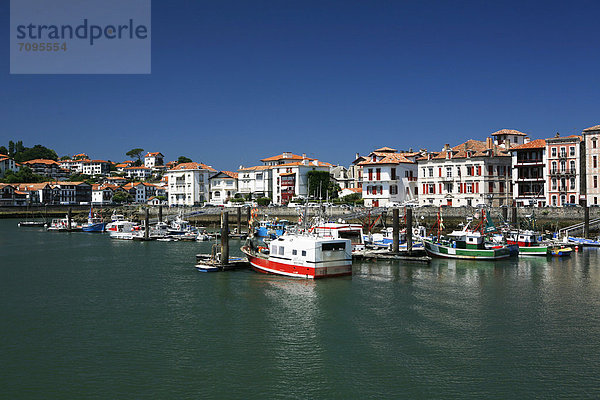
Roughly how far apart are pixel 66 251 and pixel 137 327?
37641mm

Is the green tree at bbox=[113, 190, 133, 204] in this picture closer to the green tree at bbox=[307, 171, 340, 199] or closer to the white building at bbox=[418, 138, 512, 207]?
the green tree at bbox=[307, 171, 340, 199]

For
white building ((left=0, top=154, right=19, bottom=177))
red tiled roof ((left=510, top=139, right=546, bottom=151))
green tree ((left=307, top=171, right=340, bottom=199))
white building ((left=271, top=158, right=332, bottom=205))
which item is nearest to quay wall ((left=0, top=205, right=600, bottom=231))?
red tiled roof ((left=510, top=139, right=546, bottom=151))

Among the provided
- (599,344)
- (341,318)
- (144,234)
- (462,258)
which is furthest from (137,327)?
(144,234)

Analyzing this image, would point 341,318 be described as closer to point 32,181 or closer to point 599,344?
point 599,344

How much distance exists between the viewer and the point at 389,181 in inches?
3543

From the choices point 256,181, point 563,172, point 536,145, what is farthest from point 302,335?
point 256,181

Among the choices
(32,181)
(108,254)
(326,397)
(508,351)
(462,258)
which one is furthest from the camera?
(32,181)

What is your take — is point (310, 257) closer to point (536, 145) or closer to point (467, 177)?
point (467, 177)

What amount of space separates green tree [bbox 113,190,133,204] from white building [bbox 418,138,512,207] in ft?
355

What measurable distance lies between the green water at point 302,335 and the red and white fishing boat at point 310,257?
99 cm

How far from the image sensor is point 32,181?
172 m

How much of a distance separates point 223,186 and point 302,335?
108m

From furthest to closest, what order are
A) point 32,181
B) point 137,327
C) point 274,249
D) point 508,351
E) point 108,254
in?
point 32,181, point 108,254, point 274,249, point 137,327, point 508,351

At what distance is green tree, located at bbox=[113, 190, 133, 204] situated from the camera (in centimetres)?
16538
